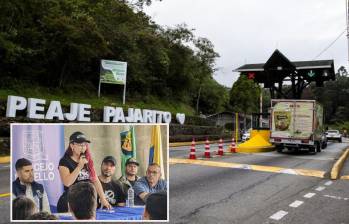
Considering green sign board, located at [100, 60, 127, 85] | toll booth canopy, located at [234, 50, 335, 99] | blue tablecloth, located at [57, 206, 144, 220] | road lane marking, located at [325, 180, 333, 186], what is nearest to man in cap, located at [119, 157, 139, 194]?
blue tablecloth, located at [57, 206, 144, 220]

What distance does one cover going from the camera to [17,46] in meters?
24.6

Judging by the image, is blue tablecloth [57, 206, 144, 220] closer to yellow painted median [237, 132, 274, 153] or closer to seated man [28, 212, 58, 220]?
seated man [28, 212, 58, 220]

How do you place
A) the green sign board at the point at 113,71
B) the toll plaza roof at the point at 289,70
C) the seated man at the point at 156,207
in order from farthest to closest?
the green sign board at the point at 113,71, the toll plaza roof at the point at 289,70, the seated man at the point at 156,207

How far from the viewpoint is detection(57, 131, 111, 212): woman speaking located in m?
4.93

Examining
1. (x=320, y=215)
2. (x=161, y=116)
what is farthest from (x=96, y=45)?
(x=320, y=215)

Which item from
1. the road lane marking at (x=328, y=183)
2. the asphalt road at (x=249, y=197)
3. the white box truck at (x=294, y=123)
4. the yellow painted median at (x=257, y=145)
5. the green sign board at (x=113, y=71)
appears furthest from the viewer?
the green sign board at (x=113, y=71)

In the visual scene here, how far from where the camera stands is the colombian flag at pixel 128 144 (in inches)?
197

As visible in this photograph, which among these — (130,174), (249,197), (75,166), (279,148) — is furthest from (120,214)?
(279,148)

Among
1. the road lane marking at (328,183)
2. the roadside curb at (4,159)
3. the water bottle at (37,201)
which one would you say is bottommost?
the road lane marking at (328,183)

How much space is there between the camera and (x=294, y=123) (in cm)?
2334

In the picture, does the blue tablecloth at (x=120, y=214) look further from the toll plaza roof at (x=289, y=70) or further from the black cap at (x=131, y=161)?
the toll plaza roof at (x=289, y=70)

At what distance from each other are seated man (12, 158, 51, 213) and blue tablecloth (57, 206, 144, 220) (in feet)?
0.89

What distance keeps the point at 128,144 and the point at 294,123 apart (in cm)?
1946

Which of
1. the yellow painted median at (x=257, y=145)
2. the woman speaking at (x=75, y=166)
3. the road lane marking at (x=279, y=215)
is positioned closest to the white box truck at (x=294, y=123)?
the yellow painted median at (x=257, y=145)
